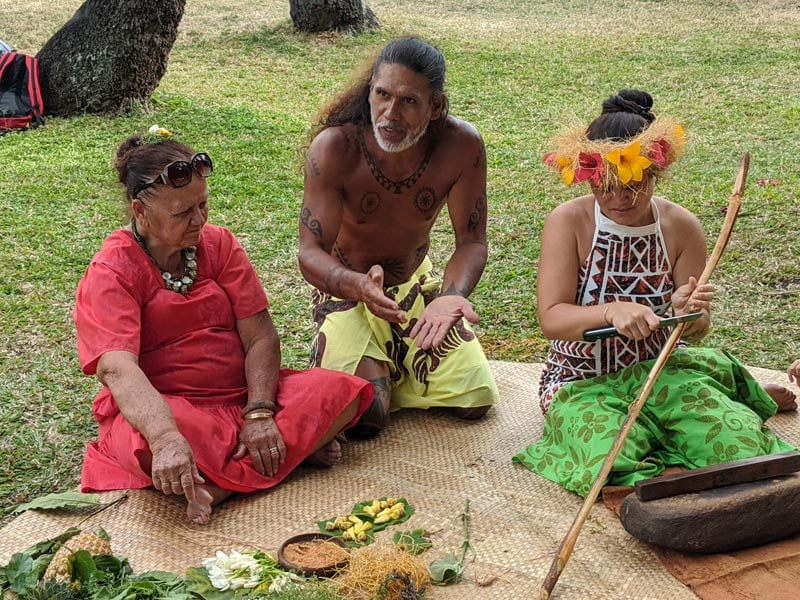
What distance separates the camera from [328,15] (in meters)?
11.8

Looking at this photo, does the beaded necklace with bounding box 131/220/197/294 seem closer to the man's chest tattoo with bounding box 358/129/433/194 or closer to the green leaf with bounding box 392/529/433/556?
the man's chest tattoo with bounding box 358/129/433/194

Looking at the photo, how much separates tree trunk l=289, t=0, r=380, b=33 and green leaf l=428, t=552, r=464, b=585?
9.74 m

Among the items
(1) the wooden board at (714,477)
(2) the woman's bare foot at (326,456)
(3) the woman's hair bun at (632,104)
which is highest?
(3) the woman's hair bun at (632,104)

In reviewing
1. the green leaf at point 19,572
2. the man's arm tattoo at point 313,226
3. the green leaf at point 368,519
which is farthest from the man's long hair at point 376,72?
the green leaf at point 19,572

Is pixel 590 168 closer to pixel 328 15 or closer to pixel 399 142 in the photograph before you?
pixel 399 142

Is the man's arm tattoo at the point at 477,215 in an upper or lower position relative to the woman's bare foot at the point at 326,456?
upper

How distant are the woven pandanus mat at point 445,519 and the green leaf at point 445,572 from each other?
0.08 feet

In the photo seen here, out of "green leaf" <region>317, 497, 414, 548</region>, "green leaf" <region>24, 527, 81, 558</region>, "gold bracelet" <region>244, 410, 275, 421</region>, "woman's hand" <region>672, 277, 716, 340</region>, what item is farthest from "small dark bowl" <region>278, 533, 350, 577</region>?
"woman's hand" <region>672, 277, 716, 340</region>

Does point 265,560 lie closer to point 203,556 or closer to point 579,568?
point 203,556

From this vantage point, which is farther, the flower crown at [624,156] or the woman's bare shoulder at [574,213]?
the woman's bare shoulder at [574,213]

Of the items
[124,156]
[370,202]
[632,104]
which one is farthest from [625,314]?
[124,156]

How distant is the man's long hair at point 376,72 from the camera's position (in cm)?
354

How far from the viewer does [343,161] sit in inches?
149

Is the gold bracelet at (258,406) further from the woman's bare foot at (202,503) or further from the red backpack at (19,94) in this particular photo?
the red backpack at (19,94)
